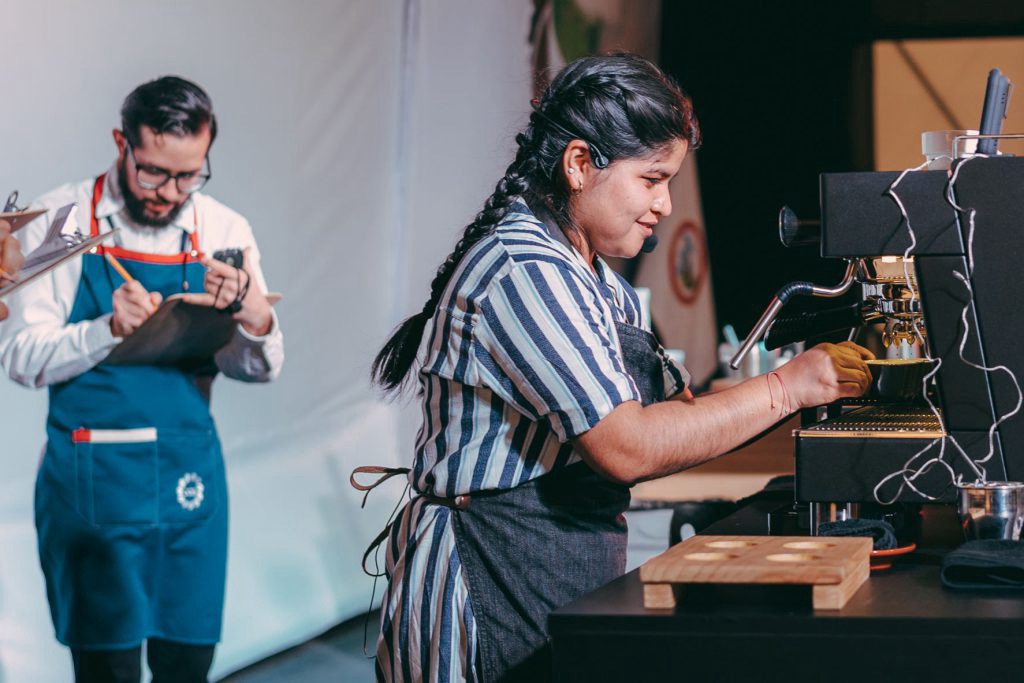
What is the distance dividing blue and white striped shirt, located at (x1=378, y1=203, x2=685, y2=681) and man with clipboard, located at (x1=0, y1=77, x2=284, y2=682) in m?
1.20

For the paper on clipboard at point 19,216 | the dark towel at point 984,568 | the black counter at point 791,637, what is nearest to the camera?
the black counter at point 791,637

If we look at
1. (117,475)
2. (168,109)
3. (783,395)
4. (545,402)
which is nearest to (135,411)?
(117,475)

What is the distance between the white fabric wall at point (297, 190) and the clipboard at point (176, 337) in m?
0.18

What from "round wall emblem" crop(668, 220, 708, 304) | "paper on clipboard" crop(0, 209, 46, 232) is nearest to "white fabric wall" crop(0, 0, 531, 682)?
"paper on clipboard" crop(0, 209, 46, 232)

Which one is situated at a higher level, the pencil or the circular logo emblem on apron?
the pencil

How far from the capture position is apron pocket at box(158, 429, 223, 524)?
2629 mm

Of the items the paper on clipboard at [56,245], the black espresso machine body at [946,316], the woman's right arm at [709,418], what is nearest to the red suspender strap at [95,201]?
the paper on clipboard at [56,245]

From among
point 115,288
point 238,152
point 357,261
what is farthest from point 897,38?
point 115,288

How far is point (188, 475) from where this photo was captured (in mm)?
2711

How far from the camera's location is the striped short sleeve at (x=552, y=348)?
129 cm

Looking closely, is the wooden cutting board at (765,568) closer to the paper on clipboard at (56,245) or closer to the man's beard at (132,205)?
the paper on clipboard at (56,245)

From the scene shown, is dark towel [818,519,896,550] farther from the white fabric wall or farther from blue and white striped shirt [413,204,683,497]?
the white fabric wall

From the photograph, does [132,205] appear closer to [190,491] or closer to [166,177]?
[166,177]

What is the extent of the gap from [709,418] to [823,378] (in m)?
0.15
